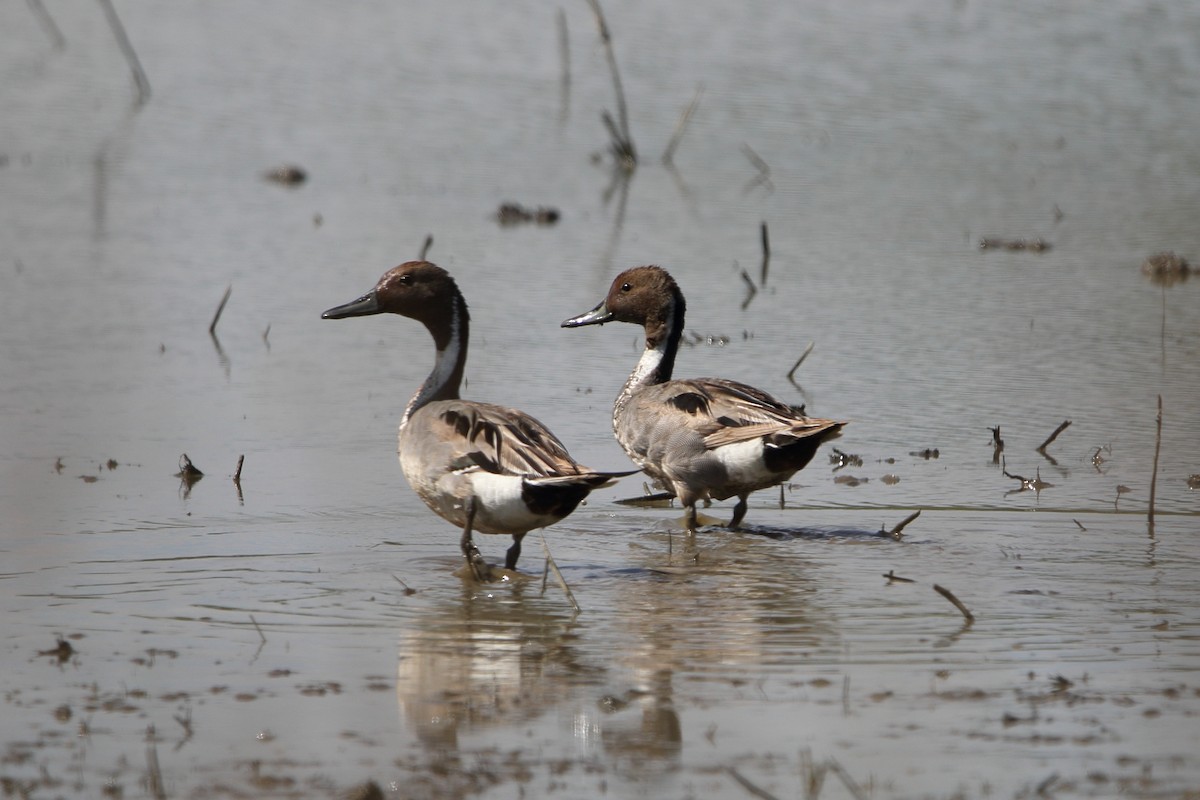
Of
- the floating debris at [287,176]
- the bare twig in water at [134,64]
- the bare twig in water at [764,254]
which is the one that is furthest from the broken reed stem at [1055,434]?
the bare twig in water at [134,64]

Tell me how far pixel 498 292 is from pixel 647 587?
587 centimetres

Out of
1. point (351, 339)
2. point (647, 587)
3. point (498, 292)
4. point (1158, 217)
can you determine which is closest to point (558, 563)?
point (647, 587)

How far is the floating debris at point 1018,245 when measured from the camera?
14.1m

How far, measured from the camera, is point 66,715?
16.7ft

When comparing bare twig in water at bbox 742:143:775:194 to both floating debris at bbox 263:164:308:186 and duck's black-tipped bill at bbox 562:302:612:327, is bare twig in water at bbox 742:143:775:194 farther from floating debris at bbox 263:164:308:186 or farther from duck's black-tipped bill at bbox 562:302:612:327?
duck's black-tipped bill at bbox 562:302:612:327

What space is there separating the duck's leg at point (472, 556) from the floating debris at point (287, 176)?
979 cm

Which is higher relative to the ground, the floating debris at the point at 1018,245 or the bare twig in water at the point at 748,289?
the floating debris at the point at 1018,245

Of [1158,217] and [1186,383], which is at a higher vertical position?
[1158,217]

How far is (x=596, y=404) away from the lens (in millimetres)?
9977

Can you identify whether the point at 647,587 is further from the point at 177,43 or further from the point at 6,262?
the point at 177,43

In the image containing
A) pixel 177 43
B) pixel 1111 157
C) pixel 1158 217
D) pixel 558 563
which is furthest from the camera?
pixel 177 43

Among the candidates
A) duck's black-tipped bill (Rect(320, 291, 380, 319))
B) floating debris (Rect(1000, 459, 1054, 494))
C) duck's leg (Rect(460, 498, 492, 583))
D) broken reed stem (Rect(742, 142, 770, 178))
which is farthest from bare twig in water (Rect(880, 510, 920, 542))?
broken reed stem (Rect(742, 142, 770, 178))

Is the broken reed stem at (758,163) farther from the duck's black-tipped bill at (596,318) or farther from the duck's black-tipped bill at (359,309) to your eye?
the duck's black-tipped bill at (359,309)

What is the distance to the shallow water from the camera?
505cm
